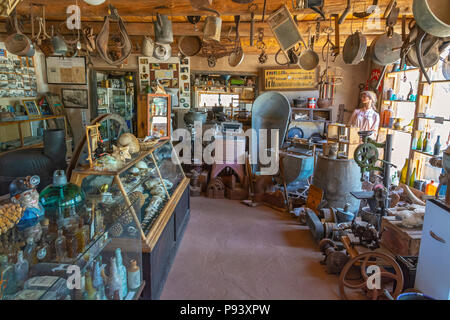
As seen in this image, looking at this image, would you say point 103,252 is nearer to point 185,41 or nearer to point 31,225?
point 31,225

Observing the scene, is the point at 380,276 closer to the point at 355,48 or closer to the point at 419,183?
the point at 355,48

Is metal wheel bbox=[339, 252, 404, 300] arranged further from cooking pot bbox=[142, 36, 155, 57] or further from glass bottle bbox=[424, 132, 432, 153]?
cooking pot bbox=[142, 36, 155, 57]

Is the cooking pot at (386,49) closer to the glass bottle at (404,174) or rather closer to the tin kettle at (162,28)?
the tin kettle at (162,28)

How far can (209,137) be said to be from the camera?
20.9 feet

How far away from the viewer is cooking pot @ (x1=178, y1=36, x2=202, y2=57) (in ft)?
14.5

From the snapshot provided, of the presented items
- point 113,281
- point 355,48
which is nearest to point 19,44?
point 113,281

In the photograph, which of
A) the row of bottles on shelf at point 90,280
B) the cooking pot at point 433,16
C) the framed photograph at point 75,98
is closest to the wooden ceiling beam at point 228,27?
the framed photograph at point 75,98

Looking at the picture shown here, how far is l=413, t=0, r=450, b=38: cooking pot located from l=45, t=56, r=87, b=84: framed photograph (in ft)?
24.5

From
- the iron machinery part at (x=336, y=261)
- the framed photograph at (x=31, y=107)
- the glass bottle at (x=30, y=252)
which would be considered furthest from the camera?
the framed photograph at (x=31, y=107)

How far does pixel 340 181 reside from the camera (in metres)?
4.41

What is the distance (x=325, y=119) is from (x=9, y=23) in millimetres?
6771

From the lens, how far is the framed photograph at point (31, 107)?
257 inches

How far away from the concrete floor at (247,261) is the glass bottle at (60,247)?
4.30 ft
